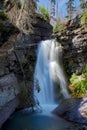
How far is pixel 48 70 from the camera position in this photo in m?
19.0

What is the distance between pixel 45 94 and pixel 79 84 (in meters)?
2.40

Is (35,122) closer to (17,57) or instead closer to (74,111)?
(74,111)

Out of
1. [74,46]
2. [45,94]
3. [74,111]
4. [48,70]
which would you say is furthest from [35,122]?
[74,46]

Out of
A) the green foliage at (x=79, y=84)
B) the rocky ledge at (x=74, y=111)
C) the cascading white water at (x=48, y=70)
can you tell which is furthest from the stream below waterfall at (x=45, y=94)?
the green foliage at (x=79, y=84)

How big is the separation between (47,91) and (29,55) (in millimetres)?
2966

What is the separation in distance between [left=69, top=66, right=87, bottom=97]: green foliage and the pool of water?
387cm

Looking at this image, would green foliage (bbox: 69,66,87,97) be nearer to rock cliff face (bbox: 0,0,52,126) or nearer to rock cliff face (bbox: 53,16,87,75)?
rock cliff face (bbox: 53,16,87,75)

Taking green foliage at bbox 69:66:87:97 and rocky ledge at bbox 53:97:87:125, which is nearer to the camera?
rocky ledge at bbox 53:97:87:125

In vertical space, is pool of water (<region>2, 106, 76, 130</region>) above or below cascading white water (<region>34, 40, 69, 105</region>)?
below

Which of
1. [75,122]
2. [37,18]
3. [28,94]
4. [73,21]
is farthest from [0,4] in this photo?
[75,122]

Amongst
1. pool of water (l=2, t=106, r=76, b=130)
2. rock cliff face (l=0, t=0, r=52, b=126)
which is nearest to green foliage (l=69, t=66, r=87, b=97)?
rock cliff face (l=0, t=0, r=52, b=126)

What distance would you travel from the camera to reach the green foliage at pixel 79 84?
55.0 feet

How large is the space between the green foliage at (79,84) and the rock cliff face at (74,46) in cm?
63

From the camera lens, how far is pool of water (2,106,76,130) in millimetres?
11255
